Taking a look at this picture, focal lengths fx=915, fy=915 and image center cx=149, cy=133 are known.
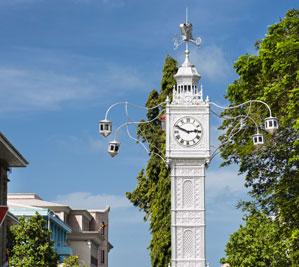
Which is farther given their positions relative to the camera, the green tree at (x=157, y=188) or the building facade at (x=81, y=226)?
the building facade at (x=81, y=226)

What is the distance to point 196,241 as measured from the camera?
22.2 meters

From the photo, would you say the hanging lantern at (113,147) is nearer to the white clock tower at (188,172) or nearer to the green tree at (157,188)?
the white clock tower at (188,172)

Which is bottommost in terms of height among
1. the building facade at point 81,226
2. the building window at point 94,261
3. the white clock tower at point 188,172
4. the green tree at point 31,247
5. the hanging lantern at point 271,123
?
the white clock tower at point 188,172

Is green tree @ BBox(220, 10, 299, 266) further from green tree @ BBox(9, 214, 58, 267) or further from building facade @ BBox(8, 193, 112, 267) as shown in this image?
building facade @ BBox(8, 193, 112, 267)

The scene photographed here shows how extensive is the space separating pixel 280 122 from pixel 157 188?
18.9m

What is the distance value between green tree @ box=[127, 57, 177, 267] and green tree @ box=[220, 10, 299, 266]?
9.68m

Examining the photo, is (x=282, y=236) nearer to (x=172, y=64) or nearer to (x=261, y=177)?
(x=261, y=177)

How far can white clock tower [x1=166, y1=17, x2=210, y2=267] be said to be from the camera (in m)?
22.1

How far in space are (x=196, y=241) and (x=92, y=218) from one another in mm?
105288

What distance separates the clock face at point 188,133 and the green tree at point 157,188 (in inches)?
1058

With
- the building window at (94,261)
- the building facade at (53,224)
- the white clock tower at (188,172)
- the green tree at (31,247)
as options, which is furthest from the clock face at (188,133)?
the building window at (94,261)

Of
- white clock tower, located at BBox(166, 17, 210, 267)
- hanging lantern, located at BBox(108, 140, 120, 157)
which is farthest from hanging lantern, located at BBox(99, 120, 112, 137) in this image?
white clock tower, located at BBox(166, 17, 210, 267)

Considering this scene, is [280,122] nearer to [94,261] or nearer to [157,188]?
[157,188]

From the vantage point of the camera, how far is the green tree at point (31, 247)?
64.6m
